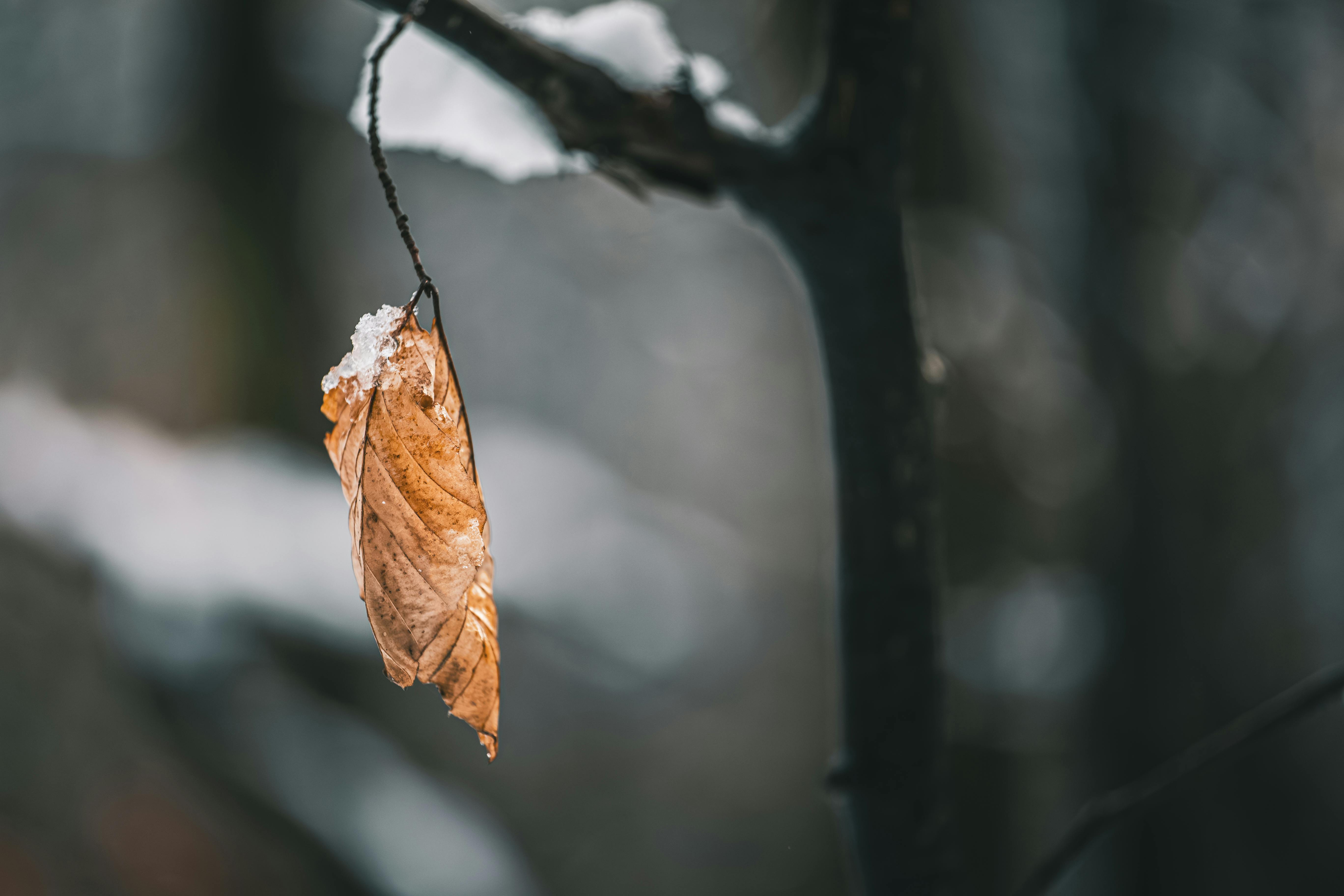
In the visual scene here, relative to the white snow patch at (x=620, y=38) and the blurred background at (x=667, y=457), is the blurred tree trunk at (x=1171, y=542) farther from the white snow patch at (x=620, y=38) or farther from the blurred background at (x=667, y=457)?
the white snow patch at (x=620, y=38)

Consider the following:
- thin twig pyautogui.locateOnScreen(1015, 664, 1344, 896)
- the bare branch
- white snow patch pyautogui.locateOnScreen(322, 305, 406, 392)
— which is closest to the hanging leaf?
white snow patch pyautogui.locateOnScreen(322, 305, 406, 392)

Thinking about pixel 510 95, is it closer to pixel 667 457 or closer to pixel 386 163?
pixel 386 163

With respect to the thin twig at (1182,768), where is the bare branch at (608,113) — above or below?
above

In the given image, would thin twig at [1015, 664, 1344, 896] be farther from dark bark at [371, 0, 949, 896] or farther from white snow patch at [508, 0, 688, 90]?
white snow patch at [508, 0, 688, 90]

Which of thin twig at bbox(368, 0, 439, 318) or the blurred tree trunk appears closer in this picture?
thin twig at bbox(368, 0, 439, 318)

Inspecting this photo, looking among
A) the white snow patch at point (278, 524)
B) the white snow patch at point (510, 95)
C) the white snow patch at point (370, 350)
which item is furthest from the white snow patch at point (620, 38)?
the white snow patch at point (278, 524)

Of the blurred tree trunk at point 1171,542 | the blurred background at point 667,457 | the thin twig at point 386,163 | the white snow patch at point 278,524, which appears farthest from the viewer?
the blurred tree trunk at point 1171,542
